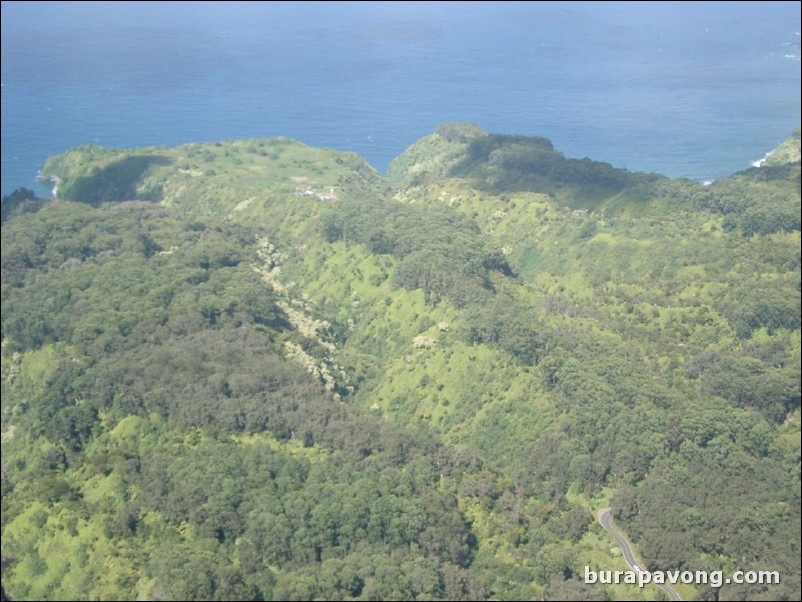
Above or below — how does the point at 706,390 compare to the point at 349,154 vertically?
below

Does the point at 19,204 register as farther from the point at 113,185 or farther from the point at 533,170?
the point at 533,170

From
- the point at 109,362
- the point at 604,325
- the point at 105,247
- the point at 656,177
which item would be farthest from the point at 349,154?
the point at 109,362

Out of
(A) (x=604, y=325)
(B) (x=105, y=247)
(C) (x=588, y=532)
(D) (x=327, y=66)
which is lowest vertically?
(C) (x=588, y=532)

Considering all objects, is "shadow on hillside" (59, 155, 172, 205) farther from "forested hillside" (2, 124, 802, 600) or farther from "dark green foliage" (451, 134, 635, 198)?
"dark green foliage" (451, 134, 635, 198)

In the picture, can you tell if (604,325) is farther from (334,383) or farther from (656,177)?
(656,177)

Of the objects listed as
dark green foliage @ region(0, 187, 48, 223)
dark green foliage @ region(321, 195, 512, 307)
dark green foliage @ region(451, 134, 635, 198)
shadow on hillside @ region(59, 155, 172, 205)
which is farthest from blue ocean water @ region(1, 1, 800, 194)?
dark green foliage @ region(321, 195, 512, 307)

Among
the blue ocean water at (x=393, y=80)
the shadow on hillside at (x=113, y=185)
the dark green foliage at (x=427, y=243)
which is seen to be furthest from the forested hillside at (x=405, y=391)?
the blue ocean water at (x=393, y=80)

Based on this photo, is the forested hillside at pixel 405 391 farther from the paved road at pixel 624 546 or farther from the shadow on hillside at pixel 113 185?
the shadow on hillside at pixel 113 185
